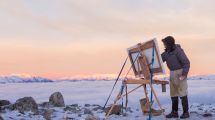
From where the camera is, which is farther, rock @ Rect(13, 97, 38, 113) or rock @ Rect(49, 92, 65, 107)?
rock @ Rect(49, 92, 65, 107)

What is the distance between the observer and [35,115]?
581 inches

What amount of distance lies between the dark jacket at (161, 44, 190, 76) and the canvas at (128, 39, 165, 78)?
25 centimetres

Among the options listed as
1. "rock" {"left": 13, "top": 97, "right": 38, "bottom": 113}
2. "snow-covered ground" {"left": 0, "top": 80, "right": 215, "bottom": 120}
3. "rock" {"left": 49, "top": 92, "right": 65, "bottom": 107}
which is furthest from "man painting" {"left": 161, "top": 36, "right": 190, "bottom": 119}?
"rock" {"left": 49, "top": 92, "right": 65, "bottom": 107}

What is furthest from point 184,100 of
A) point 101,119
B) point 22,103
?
point 22,103

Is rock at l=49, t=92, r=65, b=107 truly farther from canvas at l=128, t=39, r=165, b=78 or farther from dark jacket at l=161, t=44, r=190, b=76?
dark jacket at l=161, t=44, r=190, b=76

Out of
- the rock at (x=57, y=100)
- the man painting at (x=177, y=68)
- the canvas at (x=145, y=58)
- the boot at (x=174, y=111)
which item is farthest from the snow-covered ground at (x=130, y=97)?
the rock at (x=57, y=100)

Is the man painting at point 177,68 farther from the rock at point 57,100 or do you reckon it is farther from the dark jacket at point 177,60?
the rock at point 57,100

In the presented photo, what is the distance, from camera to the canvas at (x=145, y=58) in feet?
40.4

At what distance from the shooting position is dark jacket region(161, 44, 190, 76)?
39.2 feet

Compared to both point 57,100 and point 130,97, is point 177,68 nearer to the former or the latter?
point 57,100

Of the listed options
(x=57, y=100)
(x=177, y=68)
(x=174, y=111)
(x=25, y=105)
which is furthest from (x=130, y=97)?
(x=177, y=68)

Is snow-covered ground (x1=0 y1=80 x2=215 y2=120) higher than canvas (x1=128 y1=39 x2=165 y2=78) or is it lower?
lower

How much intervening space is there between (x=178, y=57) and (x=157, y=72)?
78 centimetres

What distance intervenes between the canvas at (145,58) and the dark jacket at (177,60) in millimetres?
248
